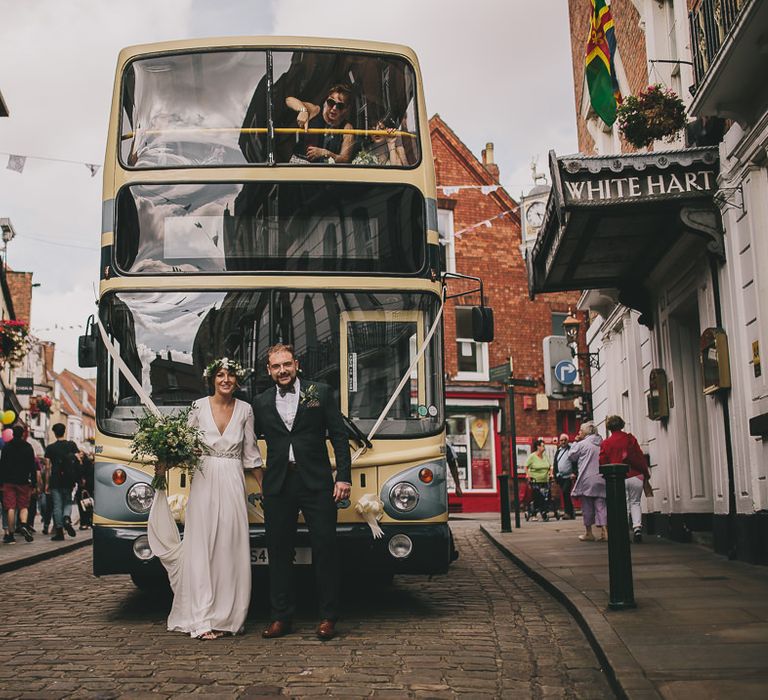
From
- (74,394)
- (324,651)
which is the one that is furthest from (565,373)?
(74,394)

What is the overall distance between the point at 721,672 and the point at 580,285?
442 inches

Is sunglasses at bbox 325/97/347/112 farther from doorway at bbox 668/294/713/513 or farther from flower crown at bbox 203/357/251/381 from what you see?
doorway at bbox 668/294/713/513

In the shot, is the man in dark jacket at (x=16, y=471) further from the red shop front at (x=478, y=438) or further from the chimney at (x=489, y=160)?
the chimney at (x=489, y=160)

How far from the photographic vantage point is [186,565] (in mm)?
7457

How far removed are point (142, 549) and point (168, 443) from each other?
3.33 feet

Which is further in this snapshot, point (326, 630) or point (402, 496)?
point (402, 496)

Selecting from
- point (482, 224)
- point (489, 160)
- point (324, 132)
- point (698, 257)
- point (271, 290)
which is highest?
point (489, 160)

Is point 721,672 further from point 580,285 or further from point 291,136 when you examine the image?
point 580,285

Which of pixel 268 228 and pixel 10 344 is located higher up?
pixel 10 344

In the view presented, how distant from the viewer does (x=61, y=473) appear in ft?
55.9

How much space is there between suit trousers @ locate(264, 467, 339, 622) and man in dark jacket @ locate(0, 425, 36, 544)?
9.88m

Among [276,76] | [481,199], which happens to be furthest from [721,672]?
[481,199]

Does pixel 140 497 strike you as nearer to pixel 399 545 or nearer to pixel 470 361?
pixel 399 545

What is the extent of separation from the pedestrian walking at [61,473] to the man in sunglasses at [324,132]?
9.77m
